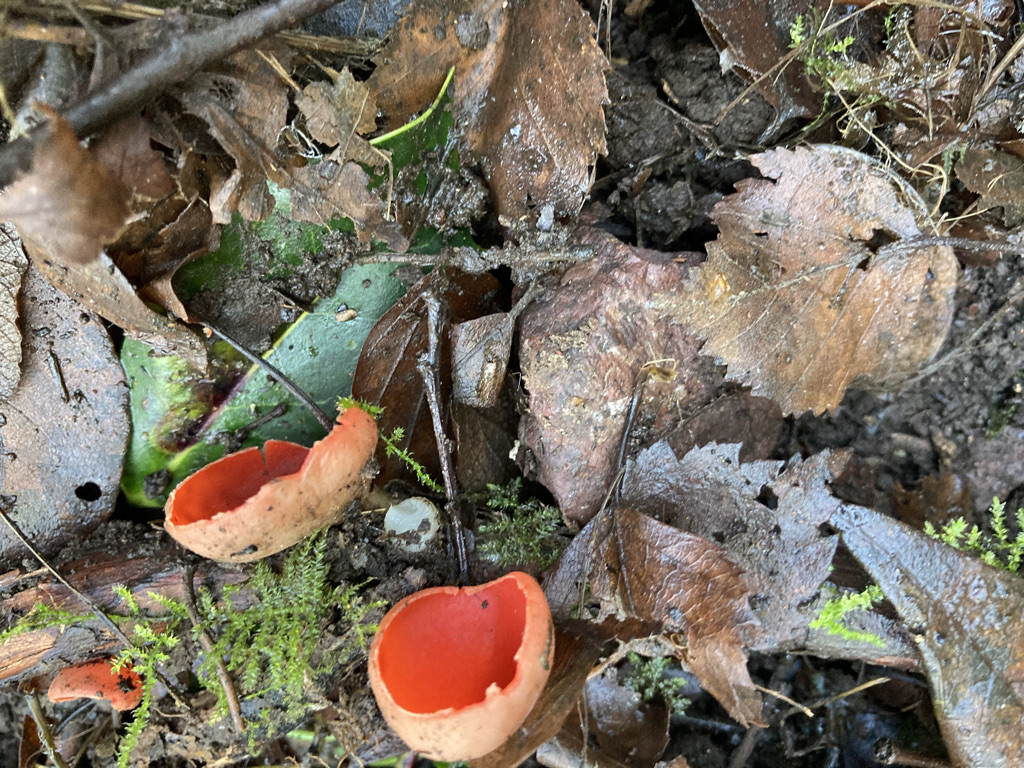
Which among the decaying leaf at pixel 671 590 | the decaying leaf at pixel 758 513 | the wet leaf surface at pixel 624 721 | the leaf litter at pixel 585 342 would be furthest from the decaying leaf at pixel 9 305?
the wet leaf surface at pixel 624 721

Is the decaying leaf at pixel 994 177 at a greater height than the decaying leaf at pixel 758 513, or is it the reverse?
the decaying leaf at pixel 994 177

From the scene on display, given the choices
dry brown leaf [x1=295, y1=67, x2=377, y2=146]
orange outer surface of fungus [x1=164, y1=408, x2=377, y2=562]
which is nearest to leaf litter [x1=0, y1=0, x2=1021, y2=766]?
dry brown leaf [x1=295, y1=67, x2=377, y2=146]

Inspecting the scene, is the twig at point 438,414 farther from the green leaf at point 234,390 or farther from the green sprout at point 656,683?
the green sprout at point 656,683

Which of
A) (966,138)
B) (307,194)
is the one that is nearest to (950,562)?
(966,138)

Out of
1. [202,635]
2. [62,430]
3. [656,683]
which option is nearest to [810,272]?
[656,683]

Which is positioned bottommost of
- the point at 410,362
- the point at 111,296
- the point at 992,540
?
the point at 992,540

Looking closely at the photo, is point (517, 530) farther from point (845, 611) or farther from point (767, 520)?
point (845, 611)

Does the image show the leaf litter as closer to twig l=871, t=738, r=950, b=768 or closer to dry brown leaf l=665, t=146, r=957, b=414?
dry brown leaf l=665, t=146, r=957, b=414
